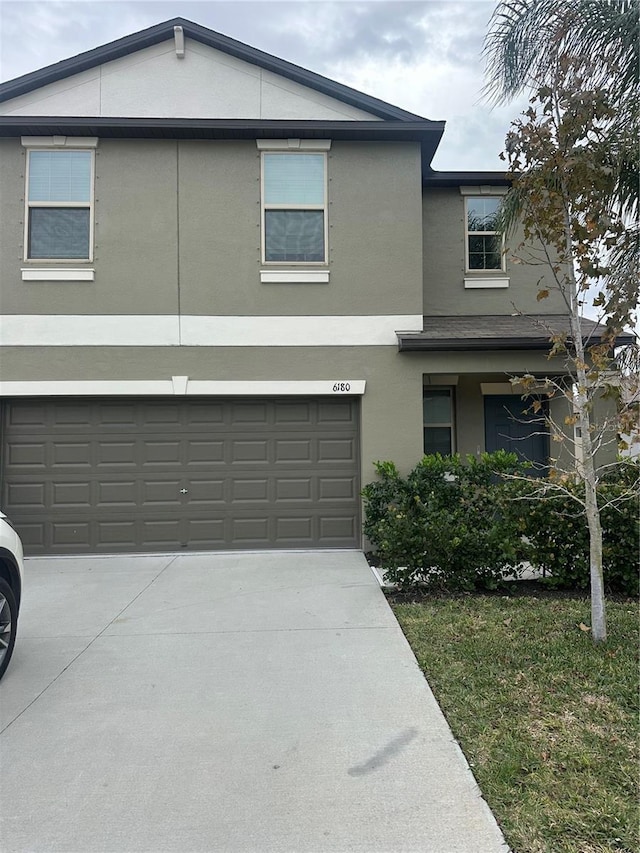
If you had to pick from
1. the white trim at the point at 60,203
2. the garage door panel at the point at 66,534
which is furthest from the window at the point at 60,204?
the garage door panel at the point at 66,534

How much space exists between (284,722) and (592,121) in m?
5.50

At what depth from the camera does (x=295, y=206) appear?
797 cm

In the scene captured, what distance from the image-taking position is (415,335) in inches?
305

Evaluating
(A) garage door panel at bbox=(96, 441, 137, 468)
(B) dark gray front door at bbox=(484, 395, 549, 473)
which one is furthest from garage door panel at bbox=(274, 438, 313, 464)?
(B) dark gray front door at bbox=(484, 395, 549, 473)

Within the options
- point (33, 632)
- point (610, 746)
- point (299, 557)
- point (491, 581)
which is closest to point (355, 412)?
point (299, 557)

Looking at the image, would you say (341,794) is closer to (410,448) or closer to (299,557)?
(299,557)

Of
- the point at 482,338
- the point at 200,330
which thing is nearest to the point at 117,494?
the point at 200,330

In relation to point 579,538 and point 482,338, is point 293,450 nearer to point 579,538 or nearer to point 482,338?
point 482,338

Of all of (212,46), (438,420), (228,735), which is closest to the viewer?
(228,735)

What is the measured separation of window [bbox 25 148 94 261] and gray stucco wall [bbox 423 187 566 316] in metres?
5.45

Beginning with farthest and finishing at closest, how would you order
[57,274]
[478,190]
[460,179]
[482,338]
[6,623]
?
[478,190], [460,179], [57,274], [482,338], [6,623]

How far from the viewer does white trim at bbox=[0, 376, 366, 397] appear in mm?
7734

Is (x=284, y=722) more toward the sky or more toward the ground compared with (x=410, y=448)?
more toward the ground

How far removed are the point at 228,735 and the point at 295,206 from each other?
23.1 feet
